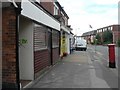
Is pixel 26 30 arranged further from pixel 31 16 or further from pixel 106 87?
pixel 106 87

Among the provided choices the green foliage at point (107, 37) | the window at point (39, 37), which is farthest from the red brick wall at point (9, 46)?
the green foliage at point (107, 37)

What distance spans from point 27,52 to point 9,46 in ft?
8.45

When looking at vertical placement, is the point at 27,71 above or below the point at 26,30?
below

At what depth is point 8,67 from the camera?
10.8m

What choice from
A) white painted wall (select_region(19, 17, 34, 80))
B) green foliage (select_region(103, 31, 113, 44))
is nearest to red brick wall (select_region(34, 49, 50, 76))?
white painted wall (select_region(19, 17, 34, 80))

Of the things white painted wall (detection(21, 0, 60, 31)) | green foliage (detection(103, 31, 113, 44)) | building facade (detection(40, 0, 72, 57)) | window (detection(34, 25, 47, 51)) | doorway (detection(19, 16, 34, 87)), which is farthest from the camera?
green foliage (detection(103, 31, 113, 44))

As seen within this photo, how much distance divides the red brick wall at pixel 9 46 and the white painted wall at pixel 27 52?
8.20 feet

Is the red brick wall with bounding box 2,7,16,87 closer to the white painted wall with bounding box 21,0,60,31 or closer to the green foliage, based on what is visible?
the white painted wall with bounding box 21,0,60,31

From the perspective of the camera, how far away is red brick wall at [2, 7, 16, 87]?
10.7 m

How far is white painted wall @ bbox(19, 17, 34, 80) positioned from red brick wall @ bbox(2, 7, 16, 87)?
8.20 feet

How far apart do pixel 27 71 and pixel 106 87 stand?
11.7 feet

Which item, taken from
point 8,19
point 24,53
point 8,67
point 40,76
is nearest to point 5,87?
point 8,67

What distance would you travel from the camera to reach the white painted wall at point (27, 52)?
13328 millimetres

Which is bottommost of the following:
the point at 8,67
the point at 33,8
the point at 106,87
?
the point at 106,87
